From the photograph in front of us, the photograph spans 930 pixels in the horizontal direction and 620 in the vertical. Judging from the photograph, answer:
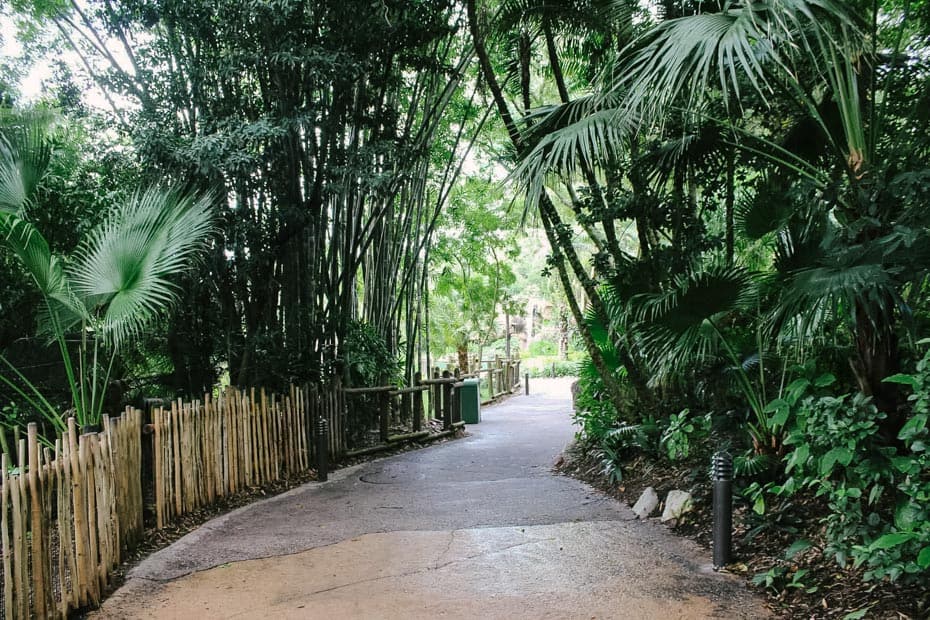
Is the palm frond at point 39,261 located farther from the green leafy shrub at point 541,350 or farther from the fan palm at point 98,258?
the green leafy shrub at point 541,350

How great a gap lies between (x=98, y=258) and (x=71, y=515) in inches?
80.9

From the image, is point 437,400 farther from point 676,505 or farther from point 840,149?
point 840,149

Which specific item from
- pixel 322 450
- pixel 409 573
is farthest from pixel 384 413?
pixel 409 573

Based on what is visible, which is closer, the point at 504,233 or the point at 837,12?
the point at 837,12

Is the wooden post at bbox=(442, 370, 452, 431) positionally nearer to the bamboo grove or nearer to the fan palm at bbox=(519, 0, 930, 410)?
the bamboo grove

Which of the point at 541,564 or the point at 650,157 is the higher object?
the point at 650,157

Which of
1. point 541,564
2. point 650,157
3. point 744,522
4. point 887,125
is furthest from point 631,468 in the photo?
point 887,125

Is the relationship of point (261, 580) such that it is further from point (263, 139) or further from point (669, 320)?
point (263, 139)

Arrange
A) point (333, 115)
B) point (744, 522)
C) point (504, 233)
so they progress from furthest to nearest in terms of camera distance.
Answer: point (504, 233), point (333, 115), point (744, 522)

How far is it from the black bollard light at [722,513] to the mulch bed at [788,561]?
0.29 ft

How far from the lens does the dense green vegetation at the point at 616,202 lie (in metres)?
3.69

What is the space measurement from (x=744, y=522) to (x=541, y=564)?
1426mm

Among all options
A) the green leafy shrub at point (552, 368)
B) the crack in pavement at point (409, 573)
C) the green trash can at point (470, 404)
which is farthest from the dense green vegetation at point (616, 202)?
the green leafy shrub at point (552, 368)

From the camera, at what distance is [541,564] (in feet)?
14.5
